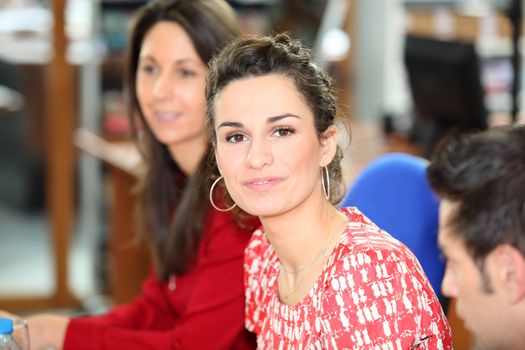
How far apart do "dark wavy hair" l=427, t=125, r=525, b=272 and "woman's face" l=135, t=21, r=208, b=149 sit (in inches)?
37.3

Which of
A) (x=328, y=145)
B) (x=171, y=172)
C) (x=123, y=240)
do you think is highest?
(x=328, y=145)

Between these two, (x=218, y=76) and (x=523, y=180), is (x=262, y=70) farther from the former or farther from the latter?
(x=523, y=180)

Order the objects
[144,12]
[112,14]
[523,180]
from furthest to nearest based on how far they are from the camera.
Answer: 1. [112,14]
2. [144,12]
3. [523,180]

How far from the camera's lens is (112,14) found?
222 inches

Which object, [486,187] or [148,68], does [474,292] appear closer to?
[486,187]

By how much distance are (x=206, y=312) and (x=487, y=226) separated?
31.8 inches

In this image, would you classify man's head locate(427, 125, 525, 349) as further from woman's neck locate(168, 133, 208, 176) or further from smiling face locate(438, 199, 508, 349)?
woman's neck locate(168, 133, 208, 176)

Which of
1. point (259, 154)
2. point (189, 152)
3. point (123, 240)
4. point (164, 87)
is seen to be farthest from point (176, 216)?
point (123, 240)

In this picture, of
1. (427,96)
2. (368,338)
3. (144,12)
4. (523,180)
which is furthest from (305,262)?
(427,96)

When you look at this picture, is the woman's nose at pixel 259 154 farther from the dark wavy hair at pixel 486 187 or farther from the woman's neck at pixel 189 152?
the woman's neck at pixel 189 152

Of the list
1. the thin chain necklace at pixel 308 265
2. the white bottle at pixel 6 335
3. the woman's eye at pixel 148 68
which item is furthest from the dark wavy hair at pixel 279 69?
the woman's eye at pixel 148 68

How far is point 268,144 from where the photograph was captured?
1397mm

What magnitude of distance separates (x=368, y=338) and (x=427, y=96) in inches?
99.7

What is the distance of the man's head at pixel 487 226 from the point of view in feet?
3.49
